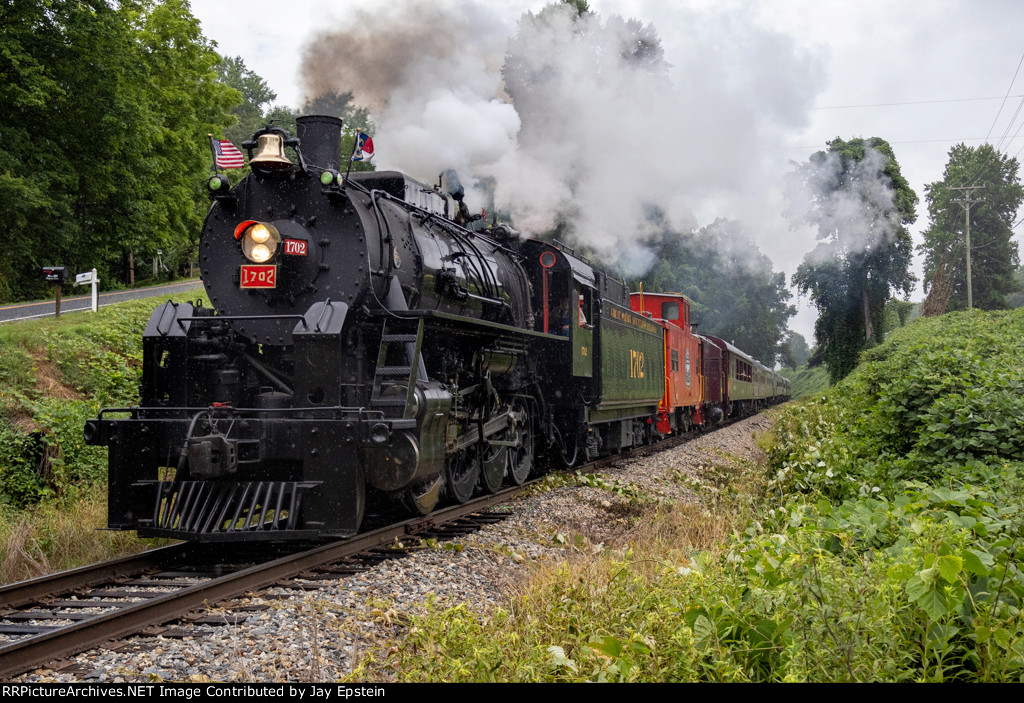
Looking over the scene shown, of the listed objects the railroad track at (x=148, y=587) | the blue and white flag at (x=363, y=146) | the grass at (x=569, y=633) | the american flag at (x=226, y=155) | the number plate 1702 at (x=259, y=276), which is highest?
the blue and white flag at (x=363, y=146)

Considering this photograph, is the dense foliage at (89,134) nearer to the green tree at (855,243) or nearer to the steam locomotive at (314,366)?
the steam locomotive at (314,366)

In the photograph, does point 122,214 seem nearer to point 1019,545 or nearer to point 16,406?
point 16,406

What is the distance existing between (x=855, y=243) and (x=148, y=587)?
110ft

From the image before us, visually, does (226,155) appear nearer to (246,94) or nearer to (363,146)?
(363,146)

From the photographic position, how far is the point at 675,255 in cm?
4588

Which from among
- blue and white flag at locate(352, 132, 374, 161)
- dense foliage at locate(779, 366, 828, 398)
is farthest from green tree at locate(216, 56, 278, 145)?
Result: blue and white flag at locate(352, 132, 374, 161)

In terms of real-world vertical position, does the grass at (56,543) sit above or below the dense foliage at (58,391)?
below

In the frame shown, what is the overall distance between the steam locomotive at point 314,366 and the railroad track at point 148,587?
0.26 meters

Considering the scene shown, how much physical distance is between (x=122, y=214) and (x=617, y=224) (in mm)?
15426

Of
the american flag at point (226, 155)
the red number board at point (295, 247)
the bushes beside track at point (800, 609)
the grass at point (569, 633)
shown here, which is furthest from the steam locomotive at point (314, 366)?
the bushes beside track at point (800, 609)

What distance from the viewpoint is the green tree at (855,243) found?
32188 millimetres

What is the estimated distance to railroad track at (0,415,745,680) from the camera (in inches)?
157

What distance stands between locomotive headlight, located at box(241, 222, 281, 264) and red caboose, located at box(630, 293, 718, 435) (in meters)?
11.0

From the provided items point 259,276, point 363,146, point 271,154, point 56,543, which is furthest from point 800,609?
point 363,146
